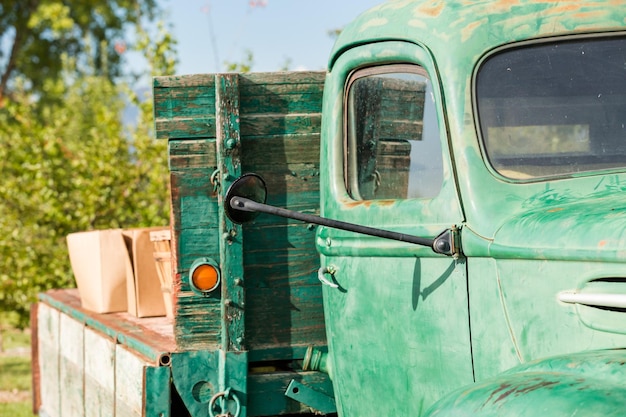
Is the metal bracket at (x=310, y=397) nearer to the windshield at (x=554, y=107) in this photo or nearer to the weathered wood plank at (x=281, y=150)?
the weathered wood plank at (x=281, y=150)

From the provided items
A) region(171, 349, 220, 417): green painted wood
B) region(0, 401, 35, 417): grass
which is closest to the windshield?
region(171, 349, 220, 417): green painted wood

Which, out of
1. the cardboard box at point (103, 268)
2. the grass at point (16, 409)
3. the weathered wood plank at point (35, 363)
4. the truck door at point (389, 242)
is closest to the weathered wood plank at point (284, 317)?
the truck door at point (389, 242)

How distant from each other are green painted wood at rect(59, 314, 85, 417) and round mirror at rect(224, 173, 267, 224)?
204 centimetres

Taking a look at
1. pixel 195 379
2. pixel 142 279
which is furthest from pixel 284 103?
pixel 142 279

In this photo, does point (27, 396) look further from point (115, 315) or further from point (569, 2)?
point (569, 2)

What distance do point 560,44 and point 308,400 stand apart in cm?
165

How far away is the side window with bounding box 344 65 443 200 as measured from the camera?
3273 mm

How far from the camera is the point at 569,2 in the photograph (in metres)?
3.11

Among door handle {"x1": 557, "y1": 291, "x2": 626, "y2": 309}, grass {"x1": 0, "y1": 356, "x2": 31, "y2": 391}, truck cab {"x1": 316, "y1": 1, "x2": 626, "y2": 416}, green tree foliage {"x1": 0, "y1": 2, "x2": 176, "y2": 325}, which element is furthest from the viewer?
grass {"x1": 0, "y1": 356, "x2": 31, "y2": 391}

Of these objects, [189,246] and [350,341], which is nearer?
[350,341]

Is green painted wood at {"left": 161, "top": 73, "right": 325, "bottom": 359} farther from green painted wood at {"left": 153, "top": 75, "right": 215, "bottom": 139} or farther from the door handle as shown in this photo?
the door handle

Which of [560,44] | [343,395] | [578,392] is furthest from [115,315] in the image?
[578,392]

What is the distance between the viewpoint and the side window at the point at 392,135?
3.27m

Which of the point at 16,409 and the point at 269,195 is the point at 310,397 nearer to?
the point at 269,195
